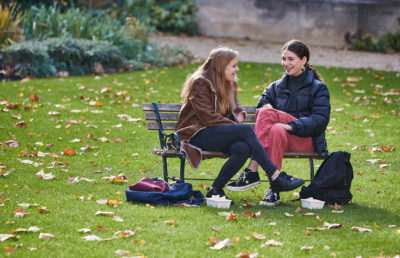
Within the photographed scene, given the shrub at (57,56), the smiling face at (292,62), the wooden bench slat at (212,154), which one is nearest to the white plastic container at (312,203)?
the wooden bench slat at (212,154)

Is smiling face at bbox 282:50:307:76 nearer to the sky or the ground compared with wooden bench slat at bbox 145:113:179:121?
nearer to the sky

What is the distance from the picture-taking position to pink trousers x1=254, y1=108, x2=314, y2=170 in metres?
5.33

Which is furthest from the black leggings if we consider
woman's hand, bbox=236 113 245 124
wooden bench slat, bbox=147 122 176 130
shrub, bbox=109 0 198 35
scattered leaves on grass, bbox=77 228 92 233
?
shrub, bbox=109 0 198 35

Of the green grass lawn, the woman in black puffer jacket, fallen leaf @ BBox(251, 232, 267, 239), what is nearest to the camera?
the green grass lawn

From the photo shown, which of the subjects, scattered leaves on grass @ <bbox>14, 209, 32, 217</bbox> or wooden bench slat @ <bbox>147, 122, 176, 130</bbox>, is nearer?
scattered leaves on grass @ <bbox>14, 209, 32, 217</bbox>

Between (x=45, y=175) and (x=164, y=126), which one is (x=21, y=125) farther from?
(x=164, y=126)

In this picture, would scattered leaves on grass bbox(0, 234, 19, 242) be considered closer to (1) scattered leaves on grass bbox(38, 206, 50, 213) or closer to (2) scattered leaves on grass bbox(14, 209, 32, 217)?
(2) scattered leaves on grass bbox(14, 209, 32, 217)

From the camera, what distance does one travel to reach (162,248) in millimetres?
4016

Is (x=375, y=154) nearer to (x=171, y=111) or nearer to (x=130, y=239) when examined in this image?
(x=171, y=111)

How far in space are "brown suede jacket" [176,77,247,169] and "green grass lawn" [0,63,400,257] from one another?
59 cm

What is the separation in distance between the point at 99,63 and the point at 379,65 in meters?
6.02

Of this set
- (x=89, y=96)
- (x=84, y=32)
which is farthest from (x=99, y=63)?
(x=89, y=96)

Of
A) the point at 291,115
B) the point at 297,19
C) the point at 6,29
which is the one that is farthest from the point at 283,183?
the point at 297,19

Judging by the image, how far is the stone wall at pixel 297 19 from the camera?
16.5m
